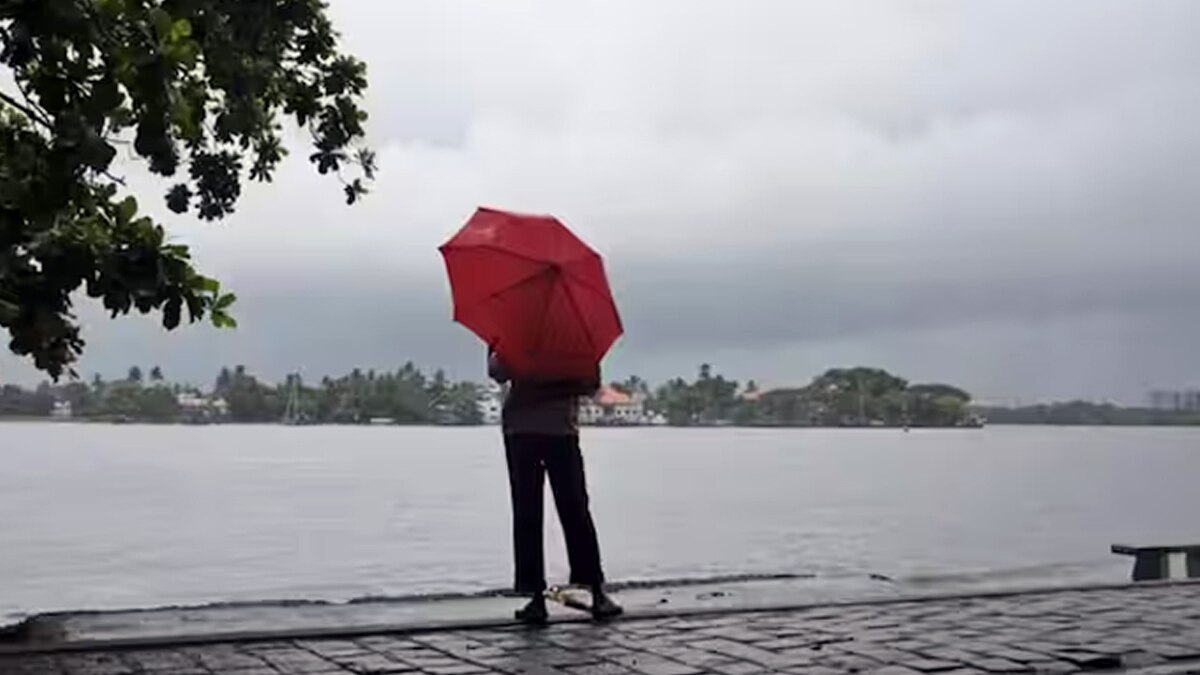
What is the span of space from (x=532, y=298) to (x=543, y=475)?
84 cm

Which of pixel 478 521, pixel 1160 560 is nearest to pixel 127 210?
pixel 1160 560

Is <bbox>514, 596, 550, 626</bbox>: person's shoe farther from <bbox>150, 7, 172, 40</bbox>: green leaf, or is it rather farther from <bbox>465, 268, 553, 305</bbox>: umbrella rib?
<bbox>150, 7, 172, 40</bbox>: green leaf

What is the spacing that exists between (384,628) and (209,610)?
1644 millimetres

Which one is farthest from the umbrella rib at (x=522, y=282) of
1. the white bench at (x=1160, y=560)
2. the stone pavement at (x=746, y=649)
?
the white bench at (x=1160, y=560)

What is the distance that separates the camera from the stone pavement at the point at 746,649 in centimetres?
575

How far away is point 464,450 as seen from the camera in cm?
9881

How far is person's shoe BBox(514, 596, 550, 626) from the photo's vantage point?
6875 millimetres

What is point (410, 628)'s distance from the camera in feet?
21.6

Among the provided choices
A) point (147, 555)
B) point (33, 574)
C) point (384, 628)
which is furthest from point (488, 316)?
point (147, 555)

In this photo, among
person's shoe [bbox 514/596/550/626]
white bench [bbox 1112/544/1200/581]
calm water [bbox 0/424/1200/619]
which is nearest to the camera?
person's shoe [bbox 514/596/550/626]

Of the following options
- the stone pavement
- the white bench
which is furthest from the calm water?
the stone pavement

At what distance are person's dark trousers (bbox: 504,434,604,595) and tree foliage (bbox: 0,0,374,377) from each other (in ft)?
5.49

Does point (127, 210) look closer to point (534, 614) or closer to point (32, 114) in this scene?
point (32, 114)

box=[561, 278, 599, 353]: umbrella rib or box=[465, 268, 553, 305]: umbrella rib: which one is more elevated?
box=[465, 268, 553, 305]: umbrella rib
